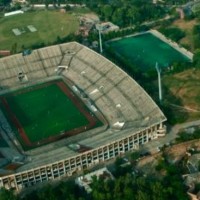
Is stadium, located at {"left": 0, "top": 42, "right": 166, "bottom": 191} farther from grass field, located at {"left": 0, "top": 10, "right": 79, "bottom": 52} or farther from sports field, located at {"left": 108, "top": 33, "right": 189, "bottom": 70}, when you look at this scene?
grass field, located at {"left": 0, "top": 10, "right": 79, "bottom": 52}

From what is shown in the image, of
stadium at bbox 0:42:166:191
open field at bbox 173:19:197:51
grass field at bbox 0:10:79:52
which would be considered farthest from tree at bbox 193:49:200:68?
grass field at bbox 0:10:79:52

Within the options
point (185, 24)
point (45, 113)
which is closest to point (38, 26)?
point (185, 24)

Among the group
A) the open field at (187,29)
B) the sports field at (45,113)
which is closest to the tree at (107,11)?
the open field at (187,29)

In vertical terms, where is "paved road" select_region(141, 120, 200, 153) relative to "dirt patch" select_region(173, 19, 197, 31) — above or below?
below

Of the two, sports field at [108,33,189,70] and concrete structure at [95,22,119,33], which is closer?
sports field at [108,33,189,70]

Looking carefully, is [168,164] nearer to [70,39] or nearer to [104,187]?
[104,187]

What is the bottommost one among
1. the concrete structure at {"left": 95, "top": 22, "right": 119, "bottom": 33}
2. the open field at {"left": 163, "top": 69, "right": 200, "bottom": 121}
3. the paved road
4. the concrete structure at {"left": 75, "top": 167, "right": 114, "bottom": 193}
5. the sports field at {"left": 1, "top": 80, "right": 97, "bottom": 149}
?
the paved road

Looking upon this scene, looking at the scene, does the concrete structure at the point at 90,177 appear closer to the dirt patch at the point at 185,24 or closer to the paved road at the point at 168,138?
the paved road at the point at 168,138
